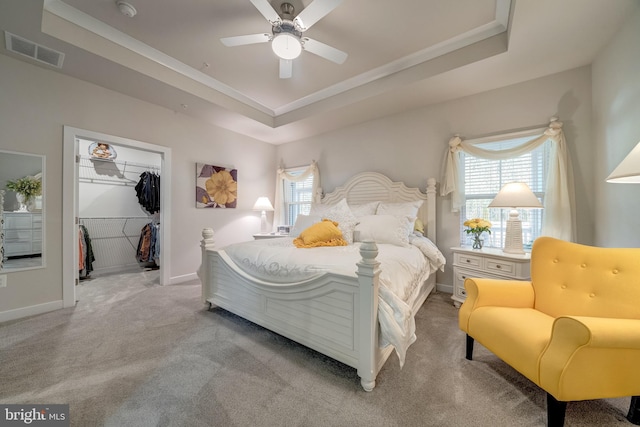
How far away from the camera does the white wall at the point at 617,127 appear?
1.69 m

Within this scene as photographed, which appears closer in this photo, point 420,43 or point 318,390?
point 318,390

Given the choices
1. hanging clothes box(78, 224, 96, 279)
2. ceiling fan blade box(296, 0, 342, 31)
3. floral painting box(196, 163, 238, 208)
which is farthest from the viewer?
floral painting box(196, 163, 238, 208)

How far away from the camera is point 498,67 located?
238cm

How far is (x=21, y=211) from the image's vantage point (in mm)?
2385

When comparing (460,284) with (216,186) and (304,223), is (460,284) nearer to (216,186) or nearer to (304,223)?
(304,223)

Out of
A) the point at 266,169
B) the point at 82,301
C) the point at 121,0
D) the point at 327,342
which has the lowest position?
the point at 82,301

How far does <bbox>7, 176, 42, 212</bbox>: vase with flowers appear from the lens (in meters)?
2.35

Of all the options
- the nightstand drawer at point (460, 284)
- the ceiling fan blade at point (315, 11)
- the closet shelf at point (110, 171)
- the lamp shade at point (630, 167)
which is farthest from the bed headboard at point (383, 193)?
the closet shelf at point (110, 171)

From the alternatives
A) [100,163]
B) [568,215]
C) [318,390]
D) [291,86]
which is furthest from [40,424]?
[100,163]

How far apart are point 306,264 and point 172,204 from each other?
282 centimetres

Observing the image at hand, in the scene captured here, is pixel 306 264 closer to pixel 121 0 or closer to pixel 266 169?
pixel 121 0

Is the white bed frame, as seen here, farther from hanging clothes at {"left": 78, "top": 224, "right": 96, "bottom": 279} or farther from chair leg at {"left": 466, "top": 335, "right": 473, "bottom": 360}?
hanging clothes at {"left": 78, "top": 224, "right": 96, "bottom": 279}

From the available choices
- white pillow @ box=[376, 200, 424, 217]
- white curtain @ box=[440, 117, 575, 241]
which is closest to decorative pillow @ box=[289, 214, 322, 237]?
white pillow @ box=[376, 200, 424, 217]
